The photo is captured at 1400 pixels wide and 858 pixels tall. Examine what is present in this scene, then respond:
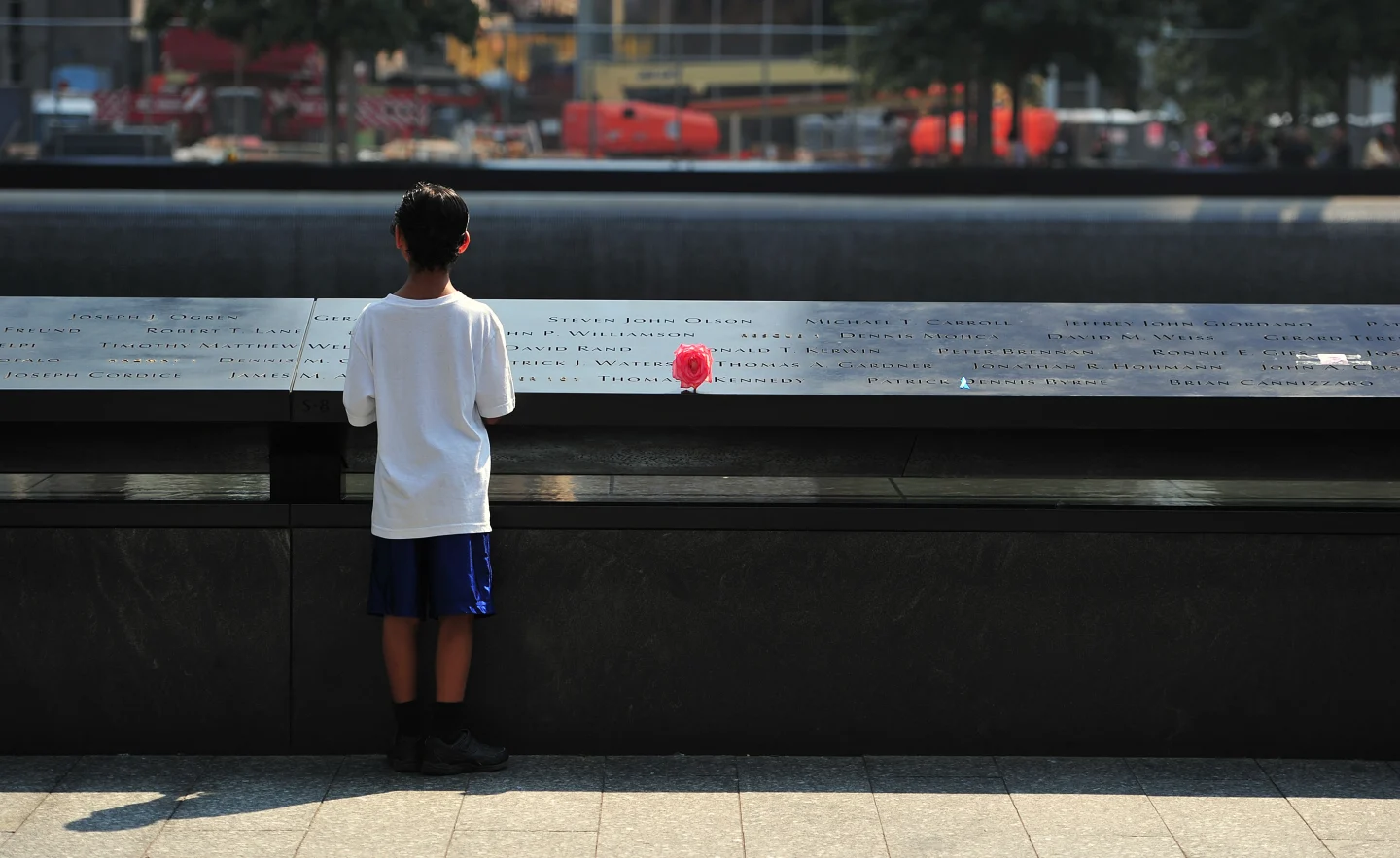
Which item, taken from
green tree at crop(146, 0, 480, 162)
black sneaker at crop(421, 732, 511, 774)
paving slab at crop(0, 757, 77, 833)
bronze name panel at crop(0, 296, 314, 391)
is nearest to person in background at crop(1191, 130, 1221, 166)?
green tree at crop(146, 0, 480, 162)

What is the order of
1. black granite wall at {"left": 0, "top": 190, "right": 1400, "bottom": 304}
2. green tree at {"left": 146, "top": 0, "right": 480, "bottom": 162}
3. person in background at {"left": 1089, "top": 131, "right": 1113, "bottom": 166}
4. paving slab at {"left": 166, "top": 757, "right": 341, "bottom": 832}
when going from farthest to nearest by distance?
person in background at {"left": 1089, "top": 131, "right": 1113, "bottom": 166}, green tree at {"left": 146, "top": 0, "right": 480, "bottom": 162}, black granite wall at {"left": 0, "top": 190, "right": 1400, "bottom": 304}, paving slab at {"left": 166, "top": 757, "right": 341, "bottom": 832}

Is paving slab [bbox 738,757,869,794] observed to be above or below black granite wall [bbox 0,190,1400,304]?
below

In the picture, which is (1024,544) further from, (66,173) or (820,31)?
(820,31)

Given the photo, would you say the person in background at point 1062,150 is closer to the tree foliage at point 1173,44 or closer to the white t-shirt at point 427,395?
the tree foliage at point 1173,44

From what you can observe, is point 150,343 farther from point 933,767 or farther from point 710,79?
point 710,79

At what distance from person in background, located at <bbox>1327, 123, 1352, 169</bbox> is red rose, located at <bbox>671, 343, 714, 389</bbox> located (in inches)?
806

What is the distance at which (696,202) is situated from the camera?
7258 mm

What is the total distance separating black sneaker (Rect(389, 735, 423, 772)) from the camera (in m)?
4.42

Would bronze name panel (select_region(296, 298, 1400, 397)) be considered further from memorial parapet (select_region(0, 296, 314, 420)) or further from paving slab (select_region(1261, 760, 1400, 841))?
paving slab (select_region(1261, 760, 1400, 841))

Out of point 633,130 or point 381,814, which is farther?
point 633,130

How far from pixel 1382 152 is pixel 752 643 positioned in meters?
21.3

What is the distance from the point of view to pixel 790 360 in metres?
4.57

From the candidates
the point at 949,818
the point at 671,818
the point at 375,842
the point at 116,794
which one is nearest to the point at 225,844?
the point at 375,842

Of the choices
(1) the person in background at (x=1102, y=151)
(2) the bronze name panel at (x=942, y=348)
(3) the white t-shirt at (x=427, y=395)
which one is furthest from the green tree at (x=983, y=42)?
(3) the white t-shirt at (x=427, y=395)
